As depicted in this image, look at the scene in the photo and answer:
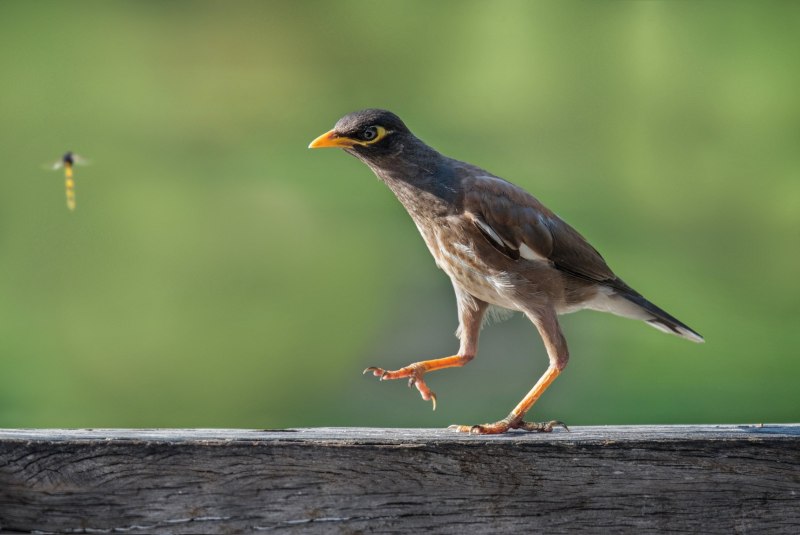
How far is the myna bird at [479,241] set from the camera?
137 inches

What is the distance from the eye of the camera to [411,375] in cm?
363

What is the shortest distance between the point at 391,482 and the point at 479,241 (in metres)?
1.46

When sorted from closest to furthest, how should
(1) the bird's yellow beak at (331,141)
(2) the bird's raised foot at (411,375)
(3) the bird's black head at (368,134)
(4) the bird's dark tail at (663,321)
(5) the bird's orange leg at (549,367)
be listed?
(5) the bird's orange leg at (549,367) < (1) the bird's yellow beak at (331,141) < (3) the bird's black head at (368,134) < (2) the bird's raised foot at (411,375) < (4) the bird's dark tail at (663,321)

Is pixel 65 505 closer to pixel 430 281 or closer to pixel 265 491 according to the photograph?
pixel 265 491

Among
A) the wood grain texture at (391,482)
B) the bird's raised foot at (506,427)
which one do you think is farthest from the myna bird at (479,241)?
the wood grain texture at (391,482)

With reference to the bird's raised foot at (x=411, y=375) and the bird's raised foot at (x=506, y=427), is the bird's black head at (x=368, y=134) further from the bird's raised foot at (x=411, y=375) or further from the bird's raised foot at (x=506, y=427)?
the bird's raised foot at (x=506, y=427)

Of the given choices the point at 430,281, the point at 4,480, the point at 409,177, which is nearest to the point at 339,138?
the point at 409,177

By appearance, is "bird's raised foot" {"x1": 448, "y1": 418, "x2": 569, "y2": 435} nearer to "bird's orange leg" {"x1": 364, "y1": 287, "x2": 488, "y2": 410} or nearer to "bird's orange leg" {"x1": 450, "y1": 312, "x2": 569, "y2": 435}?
"bird's orange leg" {"x1": 450, "y1": 312, "x2": 569, "y2": 435}

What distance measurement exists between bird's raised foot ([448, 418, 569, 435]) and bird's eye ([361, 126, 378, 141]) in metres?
1.17

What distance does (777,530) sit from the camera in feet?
7.38

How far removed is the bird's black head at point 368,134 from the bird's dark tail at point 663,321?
44.9 inches

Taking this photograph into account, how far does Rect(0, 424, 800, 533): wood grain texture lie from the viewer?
211 centimetres

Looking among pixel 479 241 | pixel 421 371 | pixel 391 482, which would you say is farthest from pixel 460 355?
pixel 391 482

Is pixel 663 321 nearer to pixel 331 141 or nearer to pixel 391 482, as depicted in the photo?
pixel 331 141
